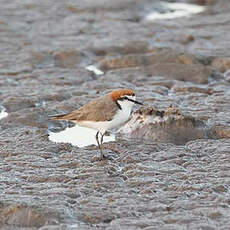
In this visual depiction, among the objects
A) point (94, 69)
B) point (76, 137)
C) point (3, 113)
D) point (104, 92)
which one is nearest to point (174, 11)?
point (94, 69)

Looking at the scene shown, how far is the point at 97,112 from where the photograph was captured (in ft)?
27.3

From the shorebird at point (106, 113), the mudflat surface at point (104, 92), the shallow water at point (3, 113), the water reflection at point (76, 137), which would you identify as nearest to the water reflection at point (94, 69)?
the mudflat surface at point (104, 92)

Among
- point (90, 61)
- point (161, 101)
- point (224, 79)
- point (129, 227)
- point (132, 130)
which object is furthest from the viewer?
point (90, 61)

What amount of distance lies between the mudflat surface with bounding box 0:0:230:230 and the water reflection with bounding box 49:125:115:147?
0.64ft

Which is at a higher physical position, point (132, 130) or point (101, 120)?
point (101, 120)

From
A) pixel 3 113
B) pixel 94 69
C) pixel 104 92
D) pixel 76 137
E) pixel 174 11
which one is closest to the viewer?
pixel 76 137

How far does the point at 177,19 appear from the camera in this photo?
15727 mm

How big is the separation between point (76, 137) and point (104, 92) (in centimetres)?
202

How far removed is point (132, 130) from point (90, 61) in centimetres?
395

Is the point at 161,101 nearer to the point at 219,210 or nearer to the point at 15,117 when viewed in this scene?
the point at 15,117

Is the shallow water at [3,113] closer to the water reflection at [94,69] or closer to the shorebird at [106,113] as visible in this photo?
the shorebird at [106,113]

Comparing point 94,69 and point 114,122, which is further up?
point 114,122

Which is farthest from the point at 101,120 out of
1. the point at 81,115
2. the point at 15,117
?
the point at 15,117

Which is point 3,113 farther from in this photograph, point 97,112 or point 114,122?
point 114,122
